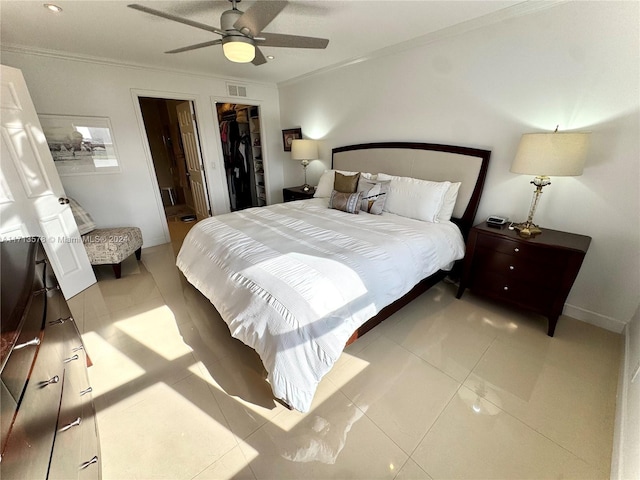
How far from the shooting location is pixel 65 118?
117 inches

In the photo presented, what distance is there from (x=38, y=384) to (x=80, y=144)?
349 cm

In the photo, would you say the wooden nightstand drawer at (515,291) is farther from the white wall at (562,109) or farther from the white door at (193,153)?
the white door at (193,153)

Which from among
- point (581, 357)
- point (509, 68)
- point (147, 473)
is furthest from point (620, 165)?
point (147, 473)

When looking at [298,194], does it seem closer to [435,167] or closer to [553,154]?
[435,167]

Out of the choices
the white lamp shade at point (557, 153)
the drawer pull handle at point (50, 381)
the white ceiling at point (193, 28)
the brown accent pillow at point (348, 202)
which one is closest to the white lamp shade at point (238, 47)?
the white ceiling at point (193, 28)

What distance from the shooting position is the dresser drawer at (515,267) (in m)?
1.95

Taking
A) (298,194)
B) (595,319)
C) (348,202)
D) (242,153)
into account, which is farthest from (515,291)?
(242,153)

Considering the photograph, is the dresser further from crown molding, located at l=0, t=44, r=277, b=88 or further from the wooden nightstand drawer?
crown molding, located at l=0, t=44, r=277, b=88

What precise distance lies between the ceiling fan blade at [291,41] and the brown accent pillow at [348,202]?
1.32 meters

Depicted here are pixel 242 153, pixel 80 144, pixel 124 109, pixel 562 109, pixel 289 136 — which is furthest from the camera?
pixel 242 153

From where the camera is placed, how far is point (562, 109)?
2018 millimetres

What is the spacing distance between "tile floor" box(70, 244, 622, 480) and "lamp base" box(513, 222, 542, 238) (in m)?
0.72

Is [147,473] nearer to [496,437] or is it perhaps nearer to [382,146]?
[496,437]

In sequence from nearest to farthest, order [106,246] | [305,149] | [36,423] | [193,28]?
[36,423]
[193,28]
[106,246]
[305,149]
